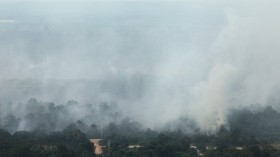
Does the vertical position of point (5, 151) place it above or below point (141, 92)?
below

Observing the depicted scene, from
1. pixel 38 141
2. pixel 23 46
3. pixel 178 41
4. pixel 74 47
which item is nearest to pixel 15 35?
pixel 23 46

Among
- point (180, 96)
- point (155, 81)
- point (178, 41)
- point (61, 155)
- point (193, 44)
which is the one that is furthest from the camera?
point (178, 41)

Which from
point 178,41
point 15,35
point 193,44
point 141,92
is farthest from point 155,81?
point 15,35

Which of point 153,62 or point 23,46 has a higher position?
point 23,46

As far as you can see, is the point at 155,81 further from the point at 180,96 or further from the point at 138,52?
the point at 138,52

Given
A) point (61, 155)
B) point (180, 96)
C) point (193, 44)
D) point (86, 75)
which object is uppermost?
point (193, 44)

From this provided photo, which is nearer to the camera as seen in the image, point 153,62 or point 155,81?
point 155,81

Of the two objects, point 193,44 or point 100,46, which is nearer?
point 193,44

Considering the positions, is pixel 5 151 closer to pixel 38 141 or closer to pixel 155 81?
pixel 38 141

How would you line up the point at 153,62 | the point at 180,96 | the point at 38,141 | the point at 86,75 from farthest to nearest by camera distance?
the point at 153,62, the point at 86,75, the point at 180,96, the point at 38,141
